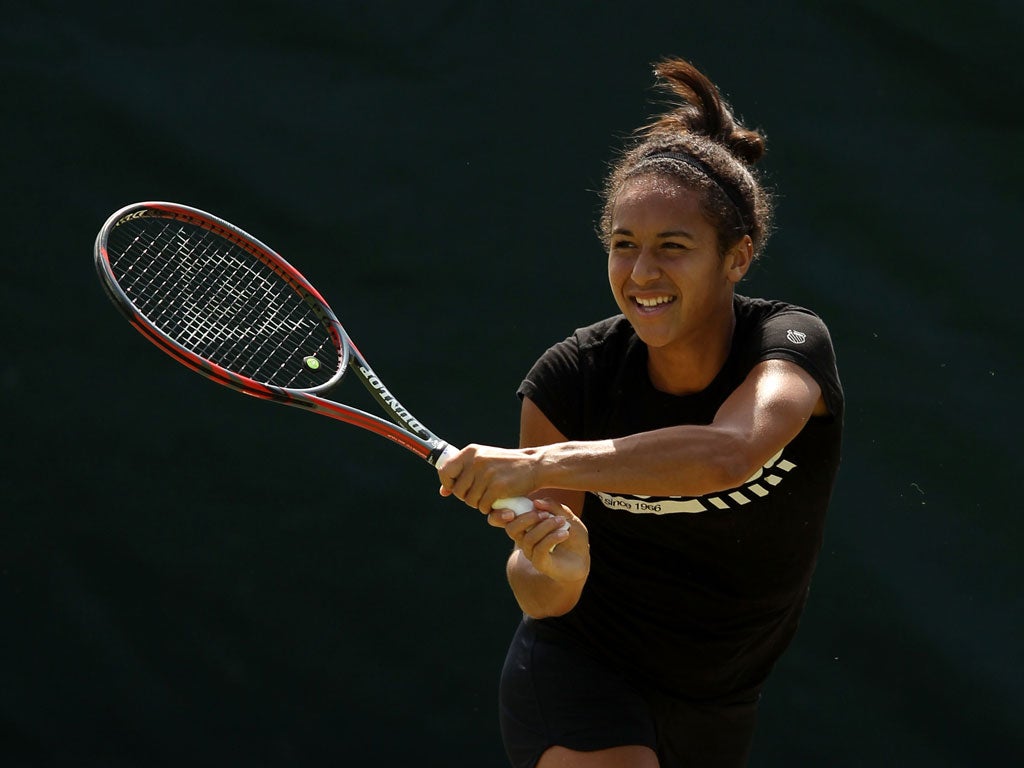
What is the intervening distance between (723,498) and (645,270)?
0.42 metres

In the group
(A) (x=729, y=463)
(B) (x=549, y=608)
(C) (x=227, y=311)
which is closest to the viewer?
(A) (x=729, y=463)

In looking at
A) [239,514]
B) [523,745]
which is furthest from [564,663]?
[239,514]

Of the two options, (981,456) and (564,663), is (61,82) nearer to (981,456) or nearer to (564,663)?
(564,663)

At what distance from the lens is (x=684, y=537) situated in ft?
8.35

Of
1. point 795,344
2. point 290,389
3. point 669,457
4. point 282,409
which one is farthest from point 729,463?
point 282,409

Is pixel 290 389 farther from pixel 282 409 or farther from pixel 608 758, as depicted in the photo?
pixel 282 409

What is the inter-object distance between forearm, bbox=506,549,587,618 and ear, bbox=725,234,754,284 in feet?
1.96

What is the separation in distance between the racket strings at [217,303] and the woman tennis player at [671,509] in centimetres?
70

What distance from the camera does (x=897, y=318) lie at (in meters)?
3.65

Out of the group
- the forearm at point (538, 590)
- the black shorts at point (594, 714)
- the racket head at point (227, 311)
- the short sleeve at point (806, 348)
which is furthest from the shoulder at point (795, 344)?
the racket head at point (227, 311)

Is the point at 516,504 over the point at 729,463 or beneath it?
beneath

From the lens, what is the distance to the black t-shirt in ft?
8.17

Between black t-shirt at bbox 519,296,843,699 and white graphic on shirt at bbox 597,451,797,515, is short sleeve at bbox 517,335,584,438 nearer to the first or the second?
black t-shirt at bbox 519,296,843,699

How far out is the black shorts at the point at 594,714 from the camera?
2.51m
